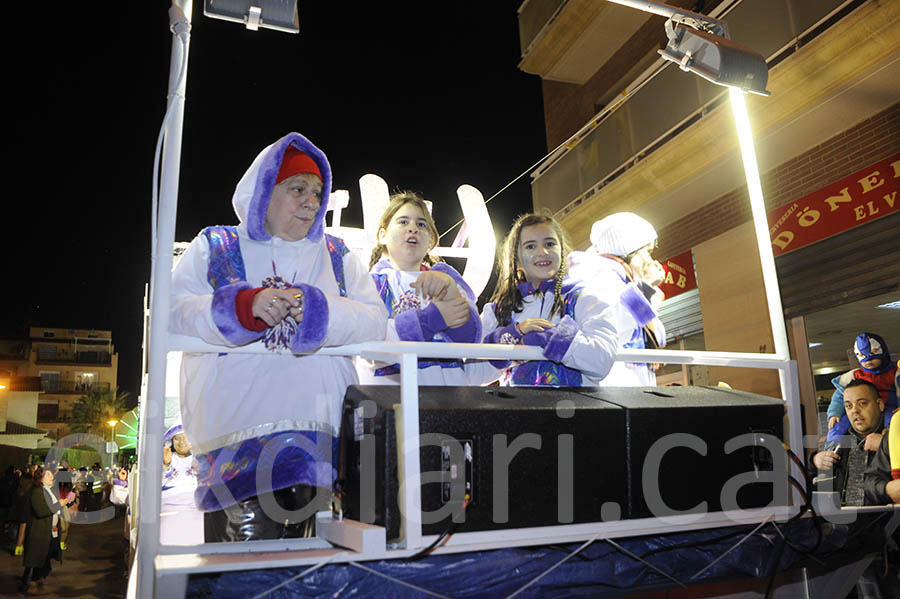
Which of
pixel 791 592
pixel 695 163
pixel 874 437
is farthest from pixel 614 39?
pixel 791 592

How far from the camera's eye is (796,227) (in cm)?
706

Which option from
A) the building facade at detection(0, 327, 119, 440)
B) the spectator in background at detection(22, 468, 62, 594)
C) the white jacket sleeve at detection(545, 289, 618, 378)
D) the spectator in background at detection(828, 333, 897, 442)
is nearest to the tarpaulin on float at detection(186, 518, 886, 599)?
the white jacket sleeve at detection(545, 289, 618, 378)

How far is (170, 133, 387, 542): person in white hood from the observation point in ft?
6.28

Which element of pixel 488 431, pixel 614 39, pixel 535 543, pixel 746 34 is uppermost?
pixel 614 39

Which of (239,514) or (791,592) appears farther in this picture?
(791,592)

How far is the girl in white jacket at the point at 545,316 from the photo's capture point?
2379 mm

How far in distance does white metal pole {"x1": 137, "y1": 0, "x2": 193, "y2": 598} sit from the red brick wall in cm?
624

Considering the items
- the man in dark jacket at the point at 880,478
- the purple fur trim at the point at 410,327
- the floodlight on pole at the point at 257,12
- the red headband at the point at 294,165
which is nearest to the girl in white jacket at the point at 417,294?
the purple fur trim at the point at 410,327

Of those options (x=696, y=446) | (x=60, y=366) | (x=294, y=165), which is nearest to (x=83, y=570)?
(x=294, y=165)

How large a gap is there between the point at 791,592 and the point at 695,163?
19.7ft

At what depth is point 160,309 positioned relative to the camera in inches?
73.0

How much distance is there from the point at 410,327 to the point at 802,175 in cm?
621

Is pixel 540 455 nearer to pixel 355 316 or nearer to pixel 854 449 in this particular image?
pixel 355 316

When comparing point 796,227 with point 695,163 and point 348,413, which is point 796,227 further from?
point 348,413
